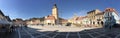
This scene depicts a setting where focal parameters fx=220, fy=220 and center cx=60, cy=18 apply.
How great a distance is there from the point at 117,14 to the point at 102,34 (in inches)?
65.1

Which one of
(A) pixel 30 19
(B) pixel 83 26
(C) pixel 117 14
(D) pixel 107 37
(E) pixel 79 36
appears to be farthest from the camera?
(E) pixel 79 36

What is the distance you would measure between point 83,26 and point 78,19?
16cm

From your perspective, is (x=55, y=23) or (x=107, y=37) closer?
(x=55, y=23)

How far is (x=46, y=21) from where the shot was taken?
3.20 metres

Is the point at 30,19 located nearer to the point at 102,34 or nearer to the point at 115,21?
the point at 115,21

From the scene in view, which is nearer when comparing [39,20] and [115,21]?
[115,21]

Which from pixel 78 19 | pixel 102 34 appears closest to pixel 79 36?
pixel 102 34

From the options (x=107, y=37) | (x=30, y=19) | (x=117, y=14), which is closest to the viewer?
(x=117, y=14)

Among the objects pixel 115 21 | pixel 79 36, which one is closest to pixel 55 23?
pixel 115 21

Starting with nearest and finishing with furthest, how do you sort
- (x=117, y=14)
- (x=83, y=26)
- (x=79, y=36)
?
(x=117, y=14), (x=83, y=26), (x=79, y=36)

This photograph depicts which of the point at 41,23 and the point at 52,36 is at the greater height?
the point at 41,23

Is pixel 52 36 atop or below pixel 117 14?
below

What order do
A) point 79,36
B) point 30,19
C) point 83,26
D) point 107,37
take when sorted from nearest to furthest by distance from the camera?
point 30,19 → point 83,26 → point 107,37 → point 79,36

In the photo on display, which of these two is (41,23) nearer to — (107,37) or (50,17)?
(50,17)
